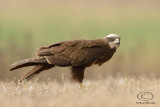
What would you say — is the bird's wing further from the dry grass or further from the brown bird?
the dry grass

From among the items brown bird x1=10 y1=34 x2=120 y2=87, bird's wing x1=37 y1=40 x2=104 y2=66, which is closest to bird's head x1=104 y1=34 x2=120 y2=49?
brown bird x1=10 y1=34 x2=120 y2=87

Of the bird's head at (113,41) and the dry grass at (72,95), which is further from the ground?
the bird's head at (113,41)

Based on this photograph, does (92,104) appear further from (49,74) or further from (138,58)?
(138,58)

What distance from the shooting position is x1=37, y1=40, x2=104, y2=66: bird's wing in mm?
9188

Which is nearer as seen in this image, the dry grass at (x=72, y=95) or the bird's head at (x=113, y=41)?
the dry grass at (x=72, y=95)

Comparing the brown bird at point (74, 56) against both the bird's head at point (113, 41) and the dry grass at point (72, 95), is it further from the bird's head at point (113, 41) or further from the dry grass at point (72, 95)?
the dry grass at point (72, 95)

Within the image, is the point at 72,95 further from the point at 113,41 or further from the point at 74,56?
the point at 113,41

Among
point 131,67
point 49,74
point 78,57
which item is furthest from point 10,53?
point 78,57

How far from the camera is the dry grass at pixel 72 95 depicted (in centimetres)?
634

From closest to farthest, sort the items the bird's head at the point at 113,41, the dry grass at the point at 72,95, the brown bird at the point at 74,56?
the dry grass at the point at 72,95 < the brown bird at the point at 74,56 < the bird's head at the point at 113,41

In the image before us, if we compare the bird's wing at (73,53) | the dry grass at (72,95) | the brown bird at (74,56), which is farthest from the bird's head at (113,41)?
the dry grass at (72,95)

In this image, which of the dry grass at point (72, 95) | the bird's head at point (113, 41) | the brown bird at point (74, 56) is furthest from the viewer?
the bird's head at point (113, 41)

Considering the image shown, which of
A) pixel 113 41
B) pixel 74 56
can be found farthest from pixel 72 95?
pixel 113 41

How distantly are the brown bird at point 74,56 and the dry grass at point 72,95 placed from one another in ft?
1.34
